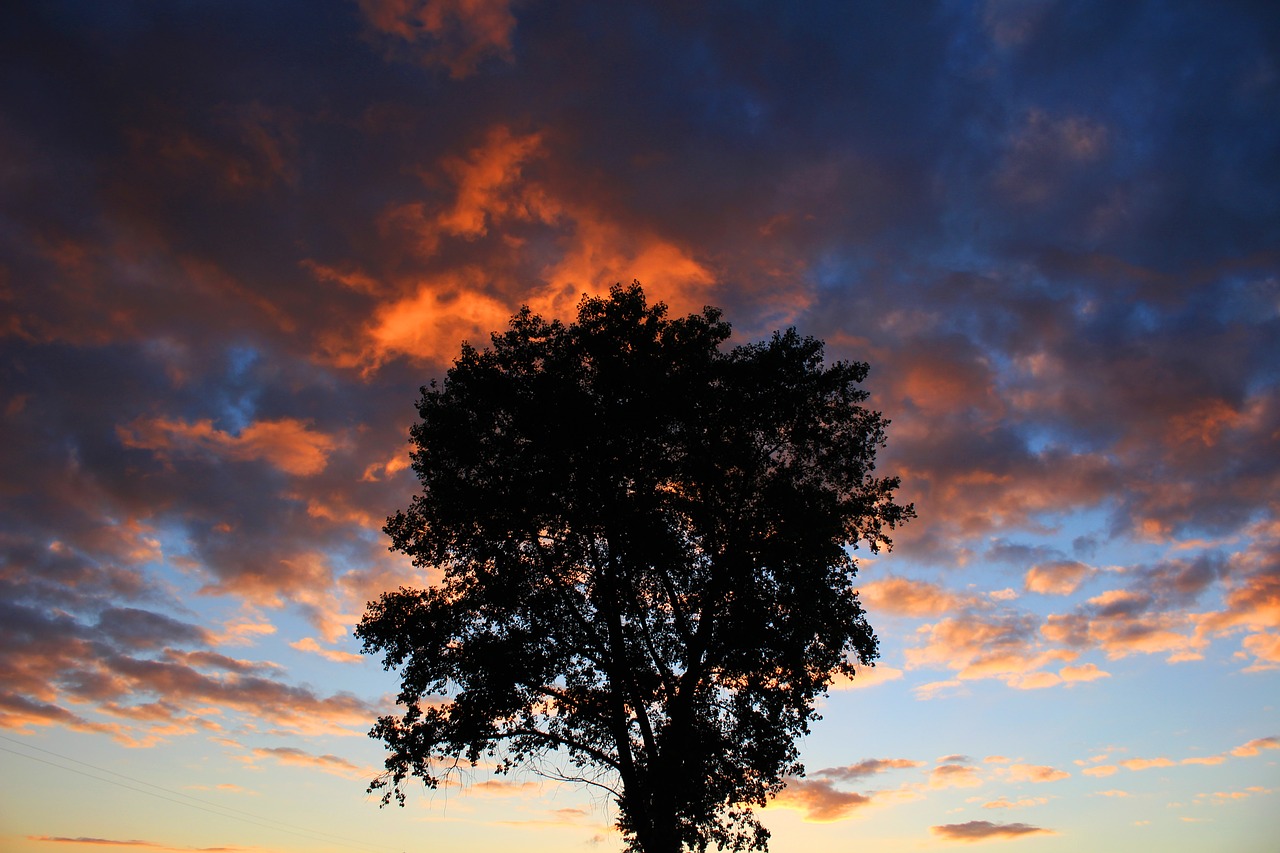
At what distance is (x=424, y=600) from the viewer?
25547 millimetres

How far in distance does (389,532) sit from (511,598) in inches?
217

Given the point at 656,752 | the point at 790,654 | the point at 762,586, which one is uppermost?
the point at 762,586

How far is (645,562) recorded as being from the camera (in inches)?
950

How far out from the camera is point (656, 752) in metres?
24.0

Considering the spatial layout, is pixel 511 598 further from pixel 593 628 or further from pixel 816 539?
pixel 816 539

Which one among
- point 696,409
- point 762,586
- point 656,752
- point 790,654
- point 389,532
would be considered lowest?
point 656,752

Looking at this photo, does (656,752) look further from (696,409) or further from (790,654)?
(696,409)

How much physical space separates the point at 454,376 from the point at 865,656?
1694cm

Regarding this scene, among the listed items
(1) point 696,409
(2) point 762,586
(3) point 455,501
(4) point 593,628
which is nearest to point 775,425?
(1) point 696,409

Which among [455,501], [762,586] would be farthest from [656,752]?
[455,501]

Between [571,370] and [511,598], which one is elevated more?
[571,370]

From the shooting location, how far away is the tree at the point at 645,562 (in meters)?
24.0

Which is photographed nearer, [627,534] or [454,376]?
[627,534]

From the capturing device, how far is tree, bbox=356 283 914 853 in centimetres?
2403
